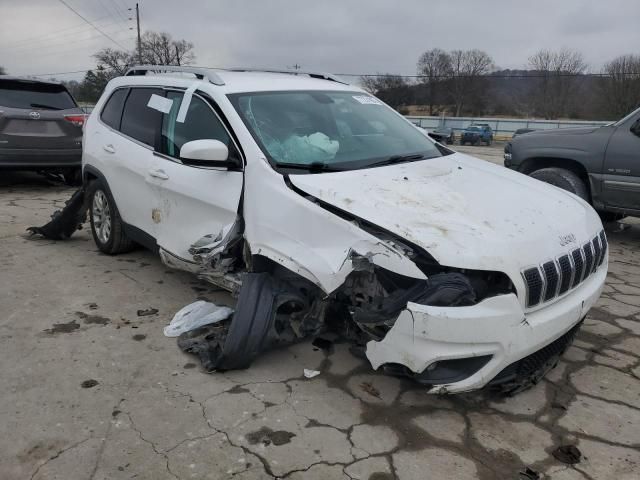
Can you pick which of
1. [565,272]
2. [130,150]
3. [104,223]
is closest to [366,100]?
[130,150]

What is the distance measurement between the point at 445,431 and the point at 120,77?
4.39 metres

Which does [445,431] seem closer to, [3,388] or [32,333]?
[3,388]

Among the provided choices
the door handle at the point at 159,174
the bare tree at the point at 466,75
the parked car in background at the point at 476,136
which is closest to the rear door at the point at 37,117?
the door handle at the point at 159,174

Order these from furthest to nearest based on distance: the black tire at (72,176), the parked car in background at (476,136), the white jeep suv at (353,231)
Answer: the parked car in background at (476,136) < the black tire at (72,176) < the white jeep suv at (353,231)

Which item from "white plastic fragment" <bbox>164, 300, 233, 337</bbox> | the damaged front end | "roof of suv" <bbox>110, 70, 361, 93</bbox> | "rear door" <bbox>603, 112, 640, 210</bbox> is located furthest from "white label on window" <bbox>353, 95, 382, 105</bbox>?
"rear door" <bbox>603, 112, 640, 210</bbox>

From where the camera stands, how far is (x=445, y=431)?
2.72 metres

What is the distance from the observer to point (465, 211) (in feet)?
9.38

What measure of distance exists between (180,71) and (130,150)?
0.80 m

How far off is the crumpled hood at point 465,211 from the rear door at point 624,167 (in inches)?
122

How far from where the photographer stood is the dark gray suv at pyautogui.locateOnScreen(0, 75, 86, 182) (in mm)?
7898

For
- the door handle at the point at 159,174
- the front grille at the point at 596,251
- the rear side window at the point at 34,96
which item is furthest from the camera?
the rear side window at the point at 34,96

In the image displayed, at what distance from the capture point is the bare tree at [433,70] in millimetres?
64438

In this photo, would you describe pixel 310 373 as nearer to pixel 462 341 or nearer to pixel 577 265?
pixel 462 341

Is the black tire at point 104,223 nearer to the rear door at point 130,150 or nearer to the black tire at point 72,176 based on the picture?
the rear door at point 130,150
